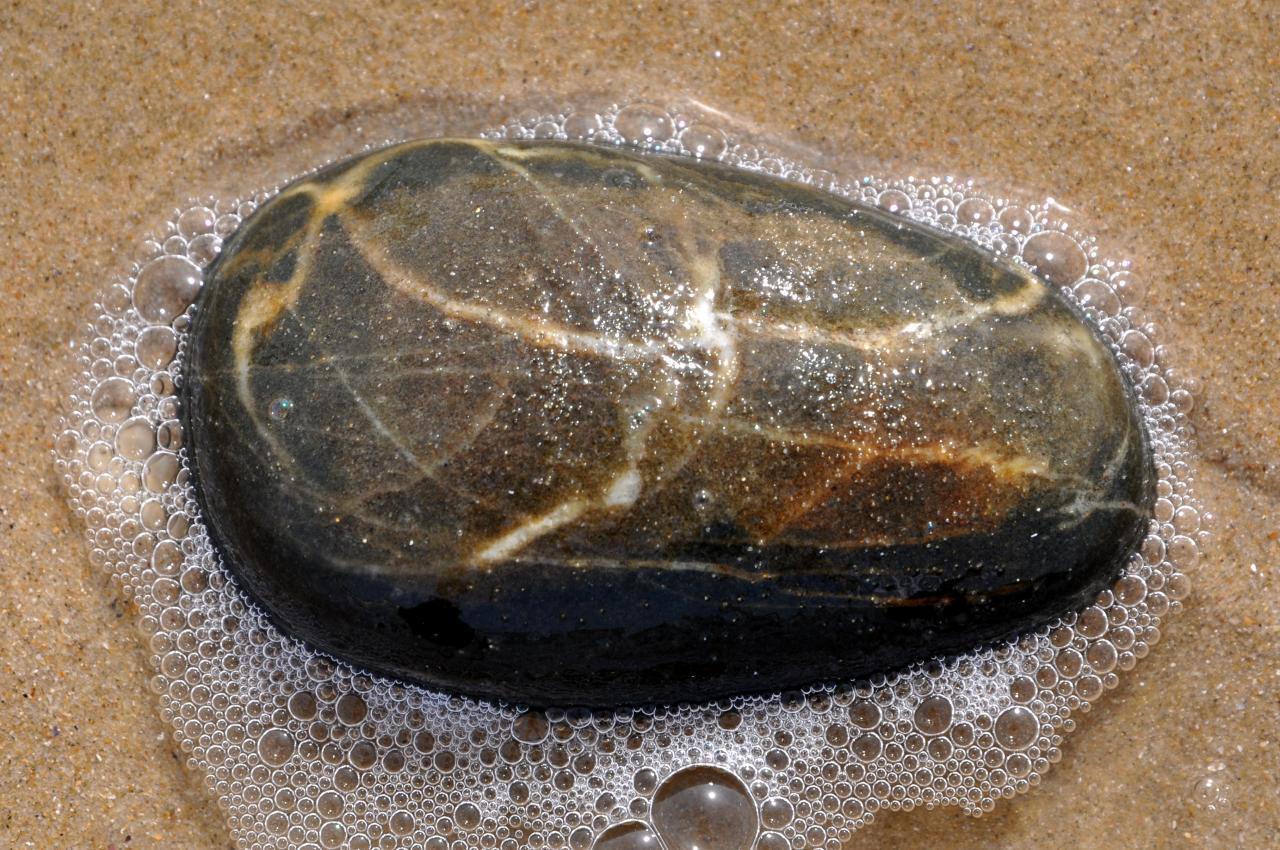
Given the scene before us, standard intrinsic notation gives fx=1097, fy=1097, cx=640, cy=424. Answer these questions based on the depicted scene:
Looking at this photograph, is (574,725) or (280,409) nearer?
(280,409)

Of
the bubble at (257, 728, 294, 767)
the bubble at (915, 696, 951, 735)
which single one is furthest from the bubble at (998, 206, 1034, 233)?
the bubble at (257, 728, 294, 767)

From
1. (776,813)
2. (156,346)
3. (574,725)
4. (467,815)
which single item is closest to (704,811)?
(776,813)

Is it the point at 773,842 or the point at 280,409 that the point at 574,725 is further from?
the point at 280,409

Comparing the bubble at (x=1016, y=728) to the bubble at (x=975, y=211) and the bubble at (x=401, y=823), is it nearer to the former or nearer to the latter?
the bubble at (x=975, y=211)

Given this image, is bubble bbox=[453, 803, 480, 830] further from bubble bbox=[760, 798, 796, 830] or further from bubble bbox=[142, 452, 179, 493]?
bubble bbox=[142, 452, 179, 493]

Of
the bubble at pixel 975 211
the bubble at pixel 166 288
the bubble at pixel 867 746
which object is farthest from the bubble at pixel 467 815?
the bubble at pixel 975 211

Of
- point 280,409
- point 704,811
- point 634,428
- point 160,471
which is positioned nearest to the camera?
point 634,428

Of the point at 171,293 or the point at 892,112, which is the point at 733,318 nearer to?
the point at 892,112
